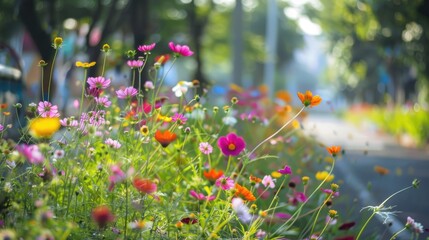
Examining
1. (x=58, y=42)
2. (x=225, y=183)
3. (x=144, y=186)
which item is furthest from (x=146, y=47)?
(x=144, y=186)

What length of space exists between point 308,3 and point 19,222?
31157 mm

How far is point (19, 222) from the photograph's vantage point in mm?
2562

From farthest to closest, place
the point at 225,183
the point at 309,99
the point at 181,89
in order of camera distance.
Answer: the point at 181,89, the point at 309,99, the point at 225,183

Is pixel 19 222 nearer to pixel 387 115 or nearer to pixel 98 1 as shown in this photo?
pixel 98 1

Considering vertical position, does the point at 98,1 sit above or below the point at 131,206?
below

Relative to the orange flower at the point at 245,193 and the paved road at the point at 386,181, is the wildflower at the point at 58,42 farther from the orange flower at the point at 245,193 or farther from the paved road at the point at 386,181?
the paved road at the point at 386,181

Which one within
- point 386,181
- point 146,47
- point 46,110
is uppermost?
point 146,47

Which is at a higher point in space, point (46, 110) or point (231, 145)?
point (46, 110)

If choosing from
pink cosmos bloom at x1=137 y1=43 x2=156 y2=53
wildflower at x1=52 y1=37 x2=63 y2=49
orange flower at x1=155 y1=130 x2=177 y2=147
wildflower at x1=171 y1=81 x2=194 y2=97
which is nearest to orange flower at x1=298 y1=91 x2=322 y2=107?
orange flower at x1=155 y1=130 x2=177 y2=147

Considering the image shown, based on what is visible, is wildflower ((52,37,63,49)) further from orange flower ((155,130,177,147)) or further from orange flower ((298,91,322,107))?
orange flower ((298,91,322,107))

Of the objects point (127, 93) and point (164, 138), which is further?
point (127, 93)

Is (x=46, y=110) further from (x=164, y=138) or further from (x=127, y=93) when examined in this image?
(x=164, y=138)

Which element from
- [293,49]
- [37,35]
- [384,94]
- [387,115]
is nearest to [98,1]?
[37,35]

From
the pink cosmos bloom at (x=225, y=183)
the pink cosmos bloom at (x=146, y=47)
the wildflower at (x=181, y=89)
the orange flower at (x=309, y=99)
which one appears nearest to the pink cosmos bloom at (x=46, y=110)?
the pink cosmos bloom at (x=146, y=47)
